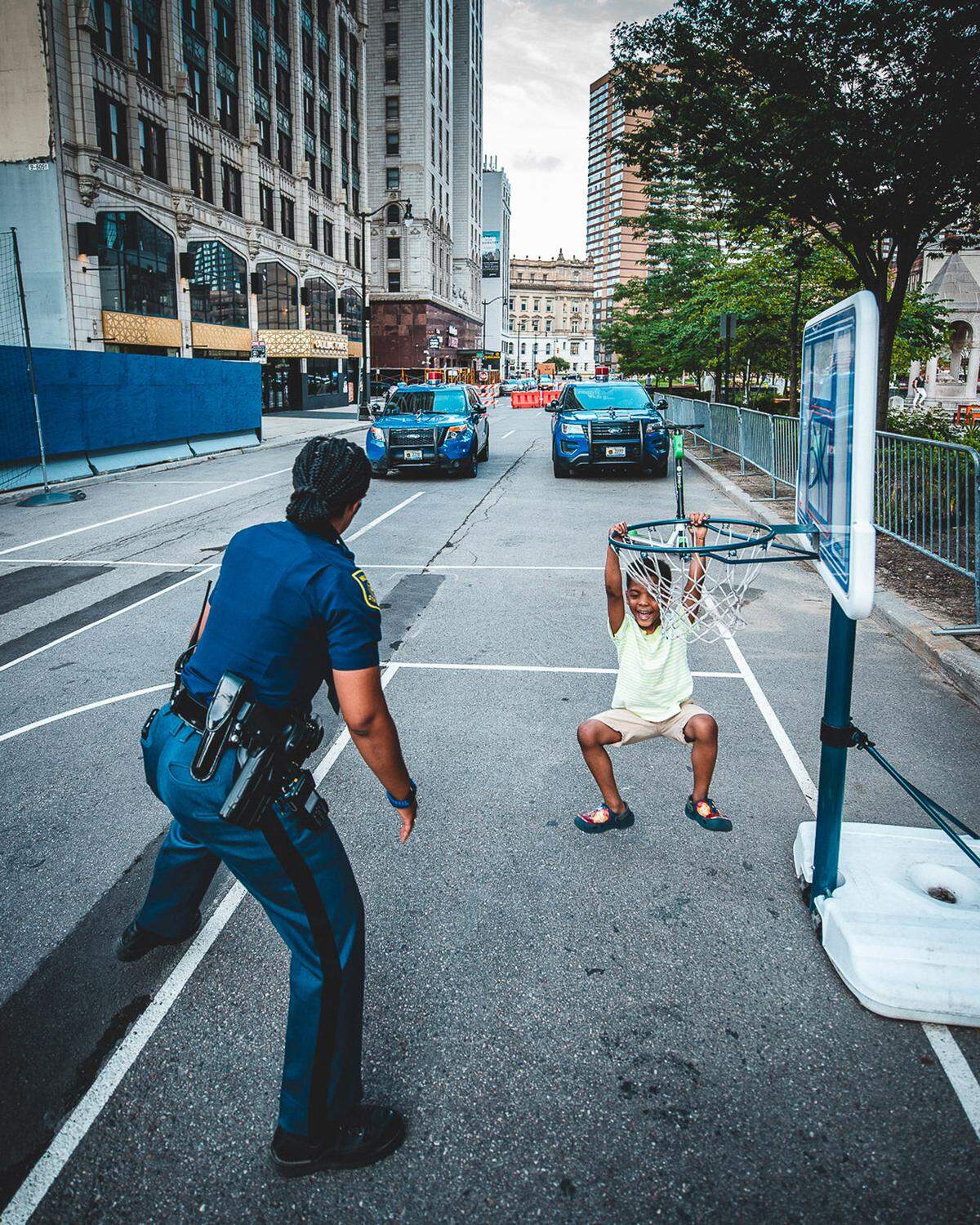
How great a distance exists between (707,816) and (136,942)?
8.86 ft

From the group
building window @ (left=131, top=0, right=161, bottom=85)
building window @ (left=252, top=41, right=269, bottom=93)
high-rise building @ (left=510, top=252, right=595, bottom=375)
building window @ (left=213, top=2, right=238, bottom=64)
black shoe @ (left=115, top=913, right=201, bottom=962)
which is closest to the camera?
black shoe @ (left=115, top=913, right=201, bottom=962)

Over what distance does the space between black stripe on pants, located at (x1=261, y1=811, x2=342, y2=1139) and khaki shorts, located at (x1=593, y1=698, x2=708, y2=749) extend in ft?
6.99

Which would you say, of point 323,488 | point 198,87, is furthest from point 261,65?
point 323,488

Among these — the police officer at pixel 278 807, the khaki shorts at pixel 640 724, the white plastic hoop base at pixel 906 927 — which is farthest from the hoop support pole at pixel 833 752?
the police officer at pixel 278 807

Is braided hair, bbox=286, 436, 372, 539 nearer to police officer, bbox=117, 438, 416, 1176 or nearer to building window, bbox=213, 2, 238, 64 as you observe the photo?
police officer, bbox=117, 438, 416, 1176

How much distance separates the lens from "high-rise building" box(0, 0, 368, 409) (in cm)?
2734

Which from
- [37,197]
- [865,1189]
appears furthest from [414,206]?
[865,1189]

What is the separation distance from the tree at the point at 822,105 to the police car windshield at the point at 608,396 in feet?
15.3

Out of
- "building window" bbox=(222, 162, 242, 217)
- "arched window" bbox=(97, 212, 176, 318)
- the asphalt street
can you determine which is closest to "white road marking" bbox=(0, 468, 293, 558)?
the asphalt street

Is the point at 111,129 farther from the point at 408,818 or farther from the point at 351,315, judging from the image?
the point at 408,818

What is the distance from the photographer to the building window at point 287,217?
4525 centimetres

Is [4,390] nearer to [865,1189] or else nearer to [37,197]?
[37,197]

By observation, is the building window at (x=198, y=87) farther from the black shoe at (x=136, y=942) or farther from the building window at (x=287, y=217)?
the black shoe at (x=136, y=942)

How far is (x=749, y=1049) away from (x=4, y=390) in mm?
17621
